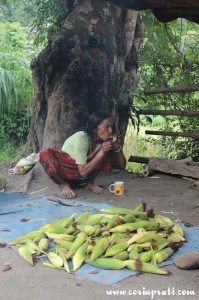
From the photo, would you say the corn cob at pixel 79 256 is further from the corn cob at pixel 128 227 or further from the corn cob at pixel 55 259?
the corn cob at pixel 128 227

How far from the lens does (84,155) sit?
5520mm

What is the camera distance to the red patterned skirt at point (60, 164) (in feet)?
18.5

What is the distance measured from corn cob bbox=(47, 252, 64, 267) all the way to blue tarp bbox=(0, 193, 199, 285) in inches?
6.2

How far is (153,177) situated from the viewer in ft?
22.2

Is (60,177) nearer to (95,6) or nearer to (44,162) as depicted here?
(44,162)

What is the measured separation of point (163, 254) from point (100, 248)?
0.47 m

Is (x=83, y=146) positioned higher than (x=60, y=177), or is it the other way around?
(x=83, y=146)

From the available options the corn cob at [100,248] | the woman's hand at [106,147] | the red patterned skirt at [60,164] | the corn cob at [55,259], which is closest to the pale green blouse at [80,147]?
the red patterned skirt at [60,164]

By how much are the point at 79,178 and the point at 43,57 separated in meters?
2.51

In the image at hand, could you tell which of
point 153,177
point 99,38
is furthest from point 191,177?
point 99,38

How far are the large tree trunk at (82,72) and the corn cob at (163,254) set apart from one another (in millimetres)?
3858

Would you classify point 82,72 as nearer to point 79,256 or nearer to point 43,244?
point 43,244

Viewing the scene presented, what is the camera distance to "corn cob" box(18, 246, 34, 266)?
3.30 metres

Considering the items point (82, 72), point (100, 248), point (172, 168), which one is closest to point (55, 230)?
point (100, 248)
